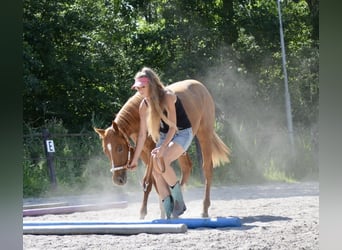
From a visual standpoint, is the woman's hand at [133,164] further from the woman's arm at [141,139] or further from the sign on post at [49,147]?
the sign on post at [49,147]

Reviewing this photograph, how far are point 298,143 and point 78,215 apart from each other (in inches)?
331

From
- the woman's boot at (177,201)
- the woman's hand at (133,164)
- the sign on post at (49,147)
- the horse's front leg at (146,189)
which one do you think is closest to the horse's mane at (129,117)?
the woman's hand at (133,164)

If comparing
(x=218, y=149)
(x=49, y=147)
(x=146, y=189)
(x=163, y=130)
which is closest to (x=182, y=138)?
(x=163, y=130)

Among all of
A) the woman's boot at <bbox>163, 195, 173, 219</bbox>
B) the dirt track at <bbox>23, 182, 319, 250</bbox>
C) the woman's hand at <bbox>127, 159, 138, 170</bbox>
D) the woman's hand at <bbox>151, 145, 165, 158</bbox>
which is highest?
the woman's hand at <bbox>151, 145, 165, 158</bbox>

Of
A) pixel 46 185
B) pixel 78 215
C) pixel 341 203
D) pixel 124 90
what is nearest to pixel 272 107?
pixel 124 90

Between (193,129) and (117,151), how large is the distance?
2.53ft

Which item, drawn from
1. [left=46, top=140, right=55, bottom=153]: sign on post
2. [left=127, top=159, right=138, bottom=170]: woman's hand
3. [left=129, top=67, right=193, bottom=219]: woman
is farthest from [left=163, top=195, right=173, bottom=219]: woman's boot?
[left=46, top=140, right=55, bottom=153]: sign on post

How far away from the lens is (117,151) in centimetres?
516

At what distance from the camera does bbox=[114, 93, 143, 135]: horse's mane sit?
5277 mm

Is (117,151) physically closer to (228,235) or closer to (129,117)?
(129,117)

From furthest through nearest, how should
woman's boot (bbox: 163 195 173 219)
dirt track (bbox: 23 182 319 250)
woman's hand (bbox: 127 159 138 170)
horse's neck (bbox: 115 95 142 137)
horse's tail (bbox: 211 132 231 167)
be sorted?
1. horse's tail (bbox: 211 132 231 167)
2. horse's neck (bbox: 115 95 142 137)
3. woman's boot (bbox: 163 195 173 219)
4. woman's hand (bbox: 127 159 138 170)
5. dirt track (bbox: 23 182 319 250)

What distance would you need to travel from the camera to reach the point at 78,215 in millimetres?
6320

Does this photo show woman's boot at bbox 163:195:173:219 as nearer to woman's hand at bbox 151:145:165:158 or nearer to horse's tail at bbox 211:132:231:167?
woman's hand at bbox 151:145:165:158

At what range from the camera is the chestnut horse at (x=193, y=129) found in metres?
5.18
